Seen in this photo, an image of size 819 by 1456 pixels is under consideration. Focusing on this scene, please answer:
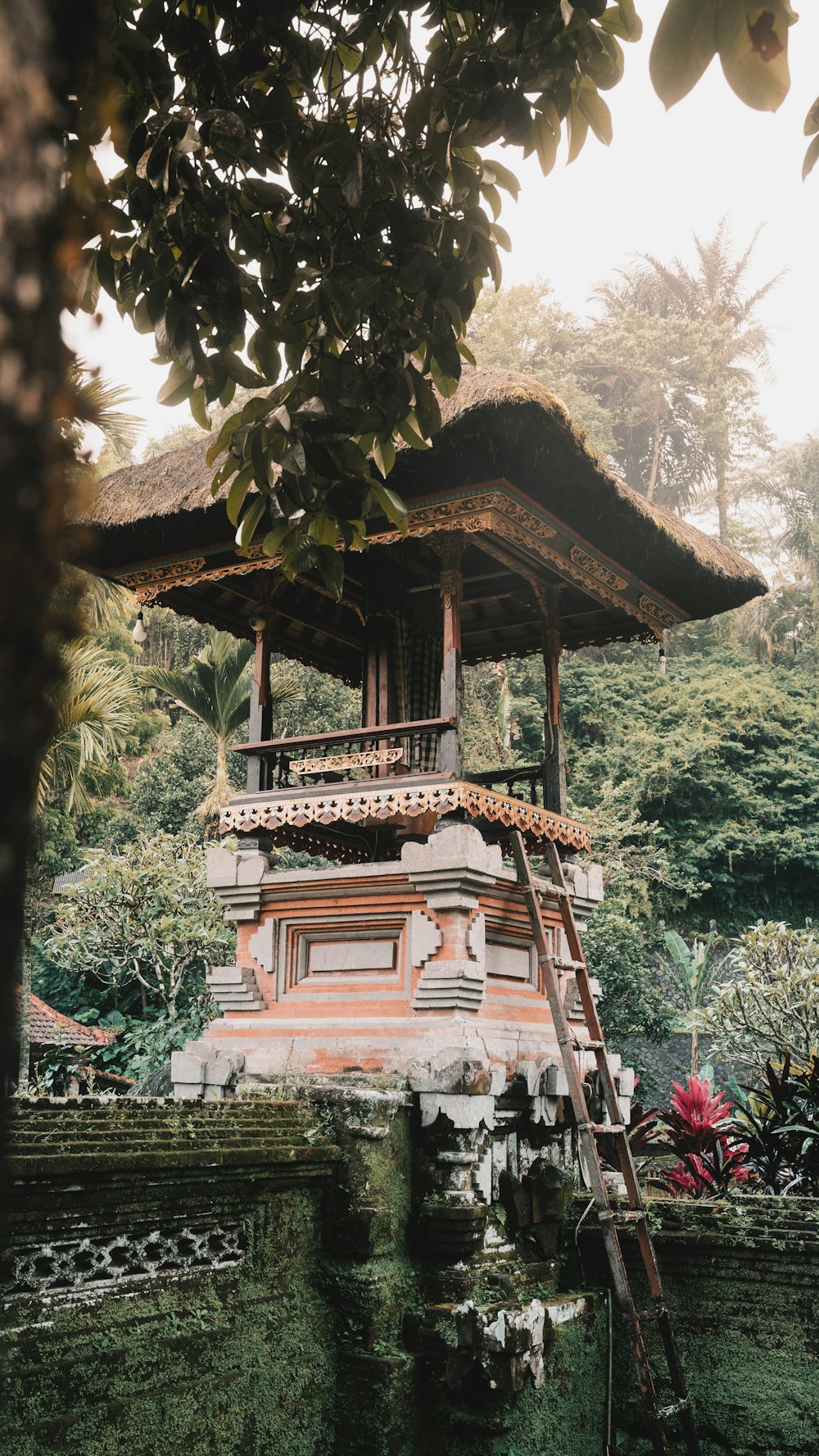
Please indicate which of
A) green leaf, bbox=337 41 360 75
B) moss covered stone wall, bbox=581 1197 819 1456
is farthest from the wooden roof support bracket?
green leaf, bbox=337 41 360 75

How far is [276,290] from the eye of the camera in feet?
9.80

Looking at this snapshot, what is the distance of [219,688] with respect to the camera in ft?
55.6

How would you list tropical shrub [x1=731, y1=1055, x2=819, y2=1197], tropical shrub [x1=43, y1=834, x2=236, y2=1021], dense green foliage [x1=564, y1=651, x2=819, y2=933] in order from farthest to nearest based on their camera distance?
1. dense green foliage [x1=564, y1=651, x2=819, y2=933]
2. tropical shrub [x1=43, y1=834, x2=236, y2=1021]
3. tropical shrub [x1=731, y1=1055, x2=819, y2=1197]

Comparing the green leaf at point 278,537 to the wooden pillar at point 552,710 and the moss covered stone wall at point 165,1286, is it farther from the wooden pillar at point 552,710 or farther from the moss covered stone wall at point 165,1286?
the wooden pillar at point 552,710

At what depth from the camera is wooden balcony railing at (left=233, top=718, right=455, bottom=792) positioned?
6.53 meters

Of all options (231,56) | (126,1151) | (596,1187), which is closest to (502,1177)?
(596,1187)

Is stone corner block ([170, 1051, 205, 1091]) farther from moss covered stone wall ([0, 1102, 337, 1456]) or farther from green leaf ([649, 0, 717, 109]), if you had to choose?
green leaf ([649, 0, 717, 109])

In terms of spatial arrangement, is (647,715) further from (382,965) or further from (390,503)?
(390,503)

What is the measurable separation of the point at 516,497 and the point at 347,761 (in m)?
1.77

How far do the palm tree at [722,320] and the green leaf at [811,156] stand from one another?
1181 inches

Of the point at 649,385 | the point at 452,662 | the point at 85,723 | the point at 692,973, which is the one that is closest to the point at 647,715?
the point at 692,973

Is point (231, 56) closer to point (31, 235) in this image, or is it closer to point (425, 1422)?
point (31, 235)

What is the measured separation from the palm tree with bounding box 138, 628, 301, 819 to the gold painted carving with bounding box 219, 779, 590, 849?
9.78 meters

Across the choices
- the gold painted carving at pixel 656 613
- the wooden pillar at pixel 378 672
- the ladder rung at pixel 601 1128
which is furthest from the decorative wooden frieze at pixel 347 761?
the gold painted carving at pixel 656 613
